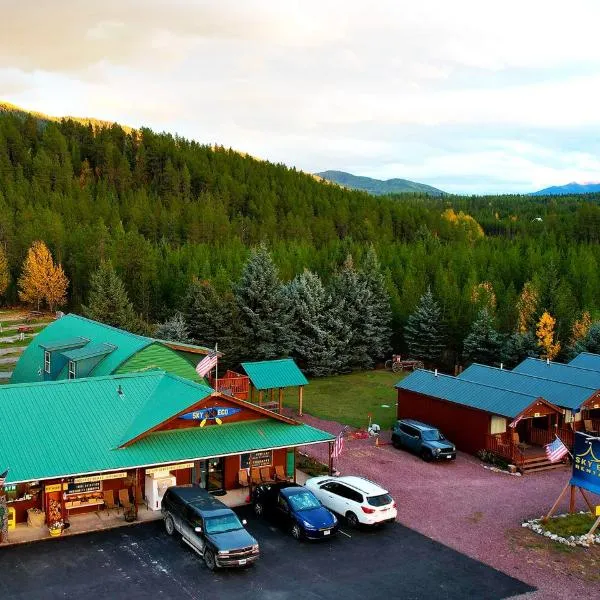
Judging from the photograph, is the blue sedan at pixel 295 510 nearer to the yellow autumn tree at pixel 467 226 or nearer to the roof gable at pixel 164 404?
the roof gable at pixel 164 404

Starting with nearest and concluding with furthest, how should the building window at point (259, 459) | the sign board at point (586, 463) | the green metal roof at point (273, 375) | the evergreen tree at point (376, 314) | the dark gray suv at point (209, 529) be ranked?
the dark gray suv at point (209, 529)
the sign board at point (586, 463)
the building window at point (259, 459)
the green metal roof at point (273, 375)
the evergreen tree at point (376, 314)

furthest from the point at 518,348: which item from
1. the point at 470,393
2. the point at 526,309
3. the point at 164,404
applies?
the point at 164,404

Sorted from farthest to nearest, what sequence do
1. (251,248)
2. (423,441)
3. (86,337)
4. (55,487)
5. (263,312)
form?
(251,248) < (263,312) < (86,337) < (423,441) < (55,487)

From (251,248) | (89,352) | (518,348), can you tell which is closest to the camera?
(89,352)

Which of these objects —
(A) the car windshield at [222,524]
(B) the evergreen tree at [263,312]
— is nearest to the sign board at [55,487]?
(A) the car windshield at [222,524]

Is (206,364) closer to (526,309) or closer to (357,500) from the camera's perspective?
(357,500)

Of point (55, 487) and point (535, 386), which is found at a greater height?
point (535, 386)

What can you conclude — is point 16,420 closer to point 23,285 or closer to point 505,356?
point 505,356
